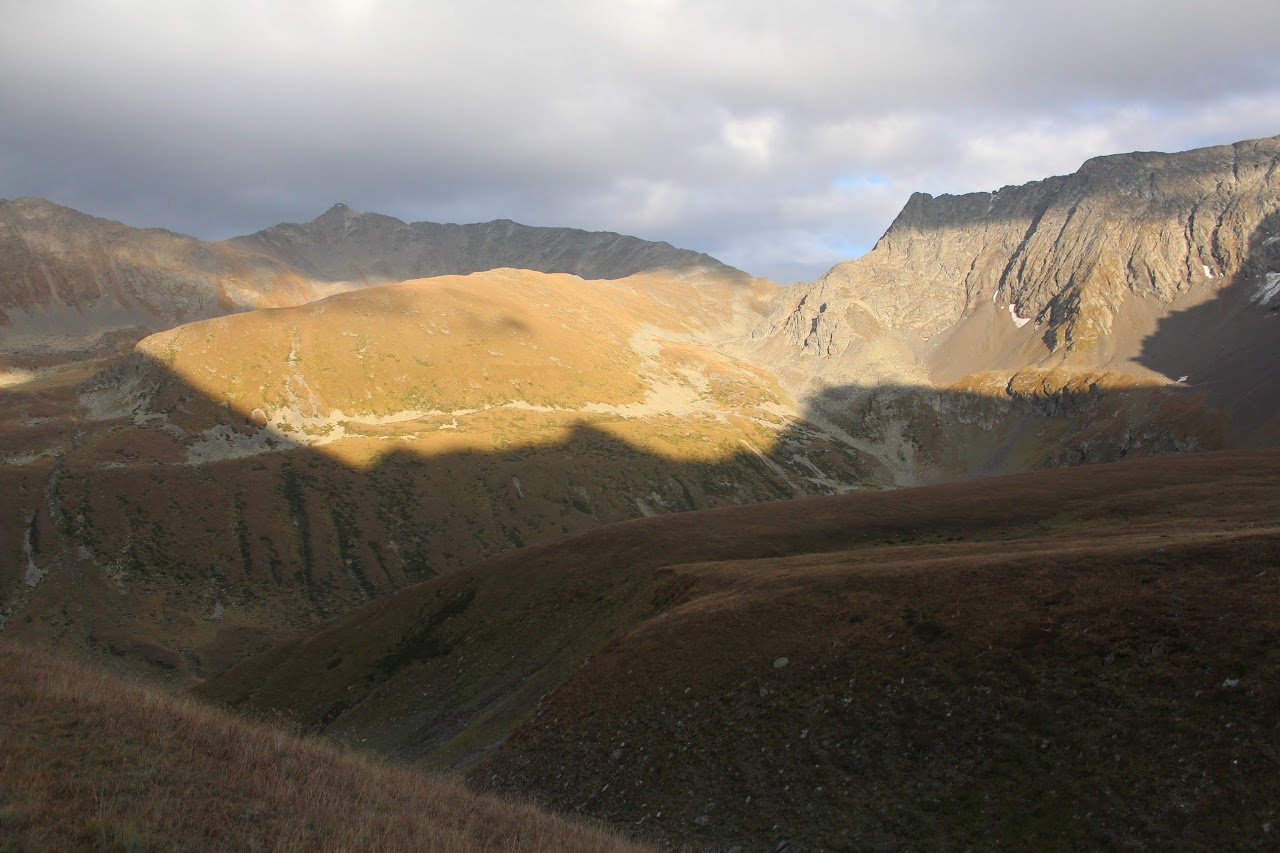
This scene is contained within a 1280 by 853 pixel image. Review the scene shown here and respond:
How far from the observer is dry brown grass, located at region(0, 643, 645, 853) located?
12.0 m

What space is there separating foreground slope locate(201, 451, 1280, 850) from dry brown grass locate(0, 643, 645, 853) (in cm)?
797

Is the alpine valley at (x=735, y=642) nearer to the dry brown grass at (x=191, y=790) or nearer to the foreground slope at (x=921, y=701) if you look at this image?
the foreground slope at (x=921, y=701)

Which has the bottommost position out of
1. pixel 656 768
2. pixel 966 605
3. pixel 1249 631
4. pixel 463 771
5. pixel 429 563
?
pixel 429 563

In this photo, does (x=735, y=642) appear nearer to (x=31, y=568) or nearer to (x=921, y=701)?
(x=921, y=701)

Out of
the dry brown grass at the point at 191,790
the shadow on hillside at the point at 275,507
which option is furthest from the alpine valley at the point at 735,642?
the shadow on hillside at the point at 275,507

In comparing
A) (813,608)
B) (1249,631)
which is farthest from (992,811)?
(813,608)

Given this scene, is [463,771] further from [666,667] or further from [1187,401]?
[1187,401]

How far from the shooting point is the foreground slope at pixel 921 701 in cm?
1834

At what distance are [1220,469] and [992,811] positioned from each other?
60.9 meters

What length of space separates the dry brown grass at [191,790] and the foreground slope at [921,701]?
797 centimetres

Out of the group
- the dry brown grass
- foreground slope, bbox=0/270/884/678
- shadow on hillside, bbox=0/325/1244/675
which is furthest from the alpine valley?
foreground slope, bbox=0/270/884/678

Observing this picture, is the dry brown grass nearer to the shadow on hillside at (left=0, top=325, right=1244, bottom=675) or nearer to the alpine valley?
the alpine valley

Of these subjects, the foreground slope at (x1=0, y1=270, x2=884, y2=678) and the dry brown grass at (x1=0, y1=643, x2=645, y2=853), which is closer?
the dry brown grass at (x1=0, y1=643, x2=645, y2=853)

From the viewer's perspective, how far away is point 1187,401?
19075 centimetres
